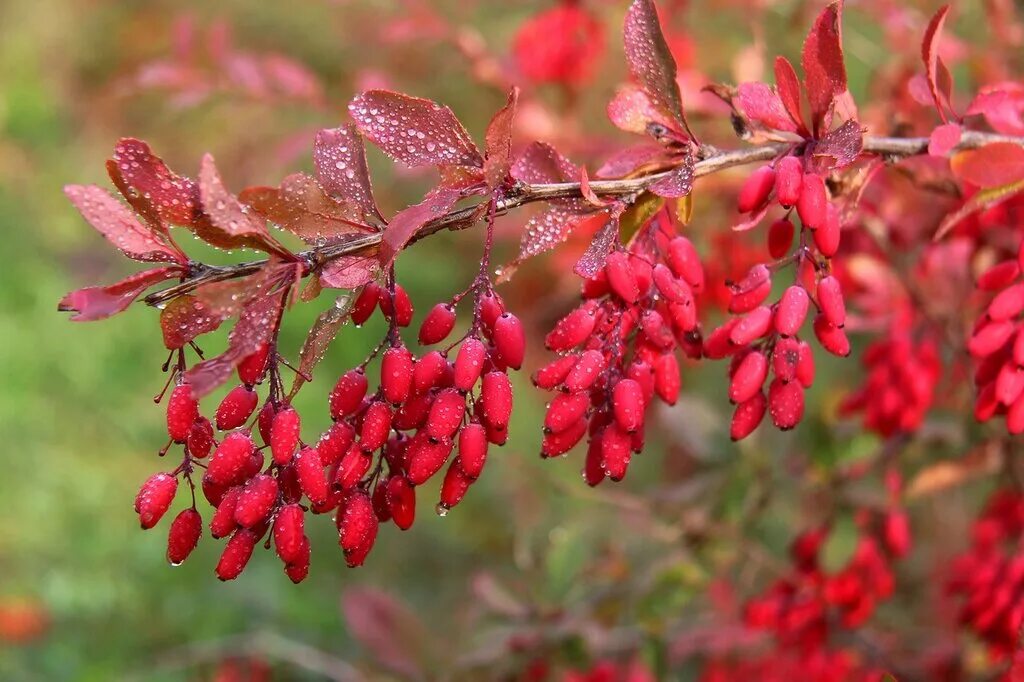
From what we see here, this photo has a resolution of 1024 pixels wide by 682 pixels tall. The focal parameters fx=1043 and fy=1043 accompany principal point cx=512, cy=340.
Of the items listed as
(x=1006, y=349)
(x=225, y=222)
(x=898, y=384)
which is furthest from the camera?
(x=898, y=384)

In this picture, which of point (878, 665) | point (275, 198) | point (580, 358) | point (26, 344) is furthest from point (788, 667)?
point (26, 344)

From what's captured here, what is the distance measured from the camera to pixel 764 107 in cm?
75

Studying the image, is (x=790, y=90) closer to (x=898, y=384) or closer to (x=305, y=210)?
(x=305, y=210)

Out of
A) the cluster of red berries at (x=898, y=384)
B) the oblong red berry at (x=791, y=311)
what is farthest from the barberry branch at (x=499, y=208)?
the cluster of red berries at (x=898, y=384)

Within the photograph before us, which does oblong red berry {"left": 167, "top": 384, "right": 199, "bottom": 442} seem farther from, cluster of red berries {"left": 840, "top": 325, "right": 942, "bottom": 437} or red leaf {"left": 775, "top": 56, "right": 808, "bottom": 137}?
cluster of red berries {"left": 840, "top": 325, "right": 942, "bottom": 437}

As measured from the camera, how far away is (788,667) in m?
1.57

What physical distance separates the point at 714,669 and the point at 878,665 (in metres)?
0.26

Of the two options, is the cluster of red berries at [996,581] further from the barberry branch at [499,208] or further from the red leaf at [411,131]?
the red leaf at [411,131]

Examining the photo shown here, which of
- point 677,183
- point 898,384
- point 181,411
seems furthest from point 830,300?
point 898,384

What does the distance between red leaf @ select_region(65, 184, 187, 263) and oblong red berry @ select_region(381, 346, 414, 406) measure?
0.15 meters

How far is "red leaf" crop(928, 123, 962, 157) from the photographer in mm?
773

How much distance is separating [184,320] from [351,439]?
0.43ft

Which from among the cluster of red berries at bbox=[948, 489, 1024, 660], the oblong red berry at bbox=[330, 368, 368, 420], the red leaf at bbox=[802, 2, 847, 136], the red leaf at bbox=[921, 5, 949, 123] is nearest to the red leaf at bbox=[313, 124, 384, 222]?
the oblong red berry at bbox=[330, 368, 368, 420]

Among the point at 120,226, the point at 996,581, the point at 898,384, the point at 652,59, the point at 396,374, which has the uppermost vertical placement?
the point at 652,59
